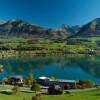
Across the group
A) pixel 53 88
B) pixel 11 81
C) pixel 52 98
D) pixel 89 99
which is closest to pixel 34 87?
pixel 53 88

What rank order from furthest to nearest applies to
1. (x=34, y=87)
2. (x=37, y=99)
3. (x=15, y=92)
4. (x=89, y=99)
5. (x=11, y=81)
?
(x=11, y=81)
(x=34, y=87)
(x=15, y=92)
(x=89, y=99)
(x=37, y=99)

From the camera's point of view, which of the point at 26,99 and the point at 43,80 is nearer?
the point at 26,99

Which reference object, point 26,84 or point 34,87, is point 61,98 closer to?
point 34,87

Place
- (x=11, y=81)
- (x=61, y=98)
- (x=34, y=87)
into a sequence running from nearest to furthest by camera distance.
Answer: (x=61, y=98), (x=34, y=87), (x=11, y=81)

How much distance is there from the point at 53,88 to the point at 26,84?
25.2m

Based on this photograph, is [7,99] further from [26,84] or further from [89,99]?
[26,84]

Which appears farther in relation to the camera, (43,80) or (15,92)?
(43,80)

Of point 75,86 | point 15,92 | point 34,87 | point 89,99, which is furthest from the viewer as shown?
point 75,86

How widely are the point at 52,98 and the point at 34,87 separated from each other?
12.4m

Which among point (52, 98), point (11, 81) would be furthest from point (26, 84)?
point (52, 98)

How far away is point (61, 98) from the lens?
59188 millimetres

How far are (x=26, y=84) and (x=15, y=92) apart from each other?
2715cm

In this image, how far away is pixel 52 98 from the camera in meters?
59.9

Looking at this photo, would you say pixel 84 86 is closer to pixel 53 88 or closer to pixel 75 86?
pixel 75 86
